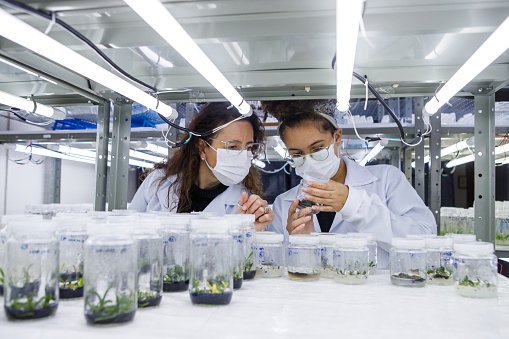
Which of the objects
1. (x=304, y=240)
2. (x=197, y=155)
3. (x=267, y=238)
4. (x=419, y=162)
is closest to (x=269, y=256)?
(x=267, y=238)

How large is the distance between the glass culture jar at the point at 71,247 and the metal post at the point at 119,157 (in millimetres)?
1009

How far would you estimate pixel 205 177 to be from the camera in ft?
8.60

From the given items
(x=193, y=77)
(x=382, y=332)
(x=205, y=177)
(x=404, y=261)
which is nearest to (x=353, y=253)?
(x=404, y=261)

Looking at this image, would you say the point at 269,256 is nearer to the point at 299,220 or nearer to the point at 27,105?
the point at 299,220

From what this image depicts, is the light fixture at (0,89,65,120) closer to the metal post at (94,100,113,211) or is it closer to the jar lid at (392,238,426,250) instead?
the metal post at (94,100,113,211)

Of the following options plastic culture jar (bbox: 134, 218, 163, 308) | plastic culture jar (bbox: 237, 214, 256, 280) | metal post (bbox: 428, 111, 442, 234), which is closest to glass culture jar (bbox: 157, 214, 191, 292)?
plastic culture jar (bbox: 134, 218, 163, 308)

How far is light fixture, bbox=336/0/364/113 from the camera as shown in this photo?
0.93 m

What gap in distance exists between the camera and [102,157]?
7.54ft

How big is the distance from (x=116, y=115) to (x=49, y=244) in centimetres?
137

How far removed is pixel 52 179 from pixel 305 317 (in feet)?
17.6

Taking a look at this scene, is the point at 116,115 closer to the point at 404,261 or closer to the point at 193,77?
the point at 193,77

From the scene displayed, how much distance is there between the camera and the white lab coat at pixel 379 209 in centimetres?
193

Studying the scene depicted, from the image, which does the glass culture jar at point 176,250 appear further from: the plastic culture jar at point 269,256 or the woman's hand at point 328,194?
the woman's hand at point 328,194

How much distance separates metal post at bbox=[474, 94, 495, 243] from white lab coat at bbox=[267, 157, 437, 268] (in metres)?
0.28
